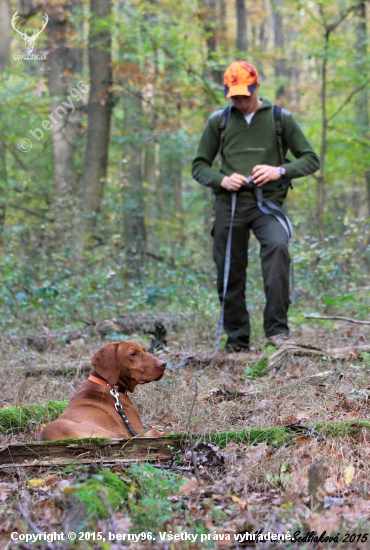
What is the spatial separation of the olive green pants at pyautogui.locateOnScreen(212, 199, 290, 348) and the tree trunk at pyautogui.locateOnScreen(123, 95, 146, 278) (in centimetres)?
513

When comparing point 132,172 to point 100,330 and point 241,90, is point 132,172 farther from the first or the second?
point 241,90

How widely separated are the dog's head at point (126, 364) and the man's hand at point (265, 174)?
2.16m

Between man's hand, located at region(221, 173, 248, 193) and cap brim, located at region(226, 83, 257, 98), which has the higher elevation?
cap brim, located at region(226, 83, 257, 98)

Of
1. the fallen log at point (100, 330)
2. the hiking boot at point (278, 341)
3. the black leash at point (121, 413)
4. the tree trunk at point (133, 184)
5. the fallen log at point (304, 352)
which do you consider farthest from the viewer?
the tree trunk at point (133, 184)

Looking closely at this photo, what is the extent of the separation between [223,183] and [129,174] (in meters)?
9.31


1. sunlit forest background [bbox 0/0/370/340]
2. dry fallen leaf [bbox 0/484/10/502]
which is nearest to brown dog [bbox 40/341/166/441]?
dry fallen leaf [bbox 0/484/10/502]

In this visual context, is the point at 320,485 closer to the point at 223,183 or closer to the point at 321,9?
the point at 223,183

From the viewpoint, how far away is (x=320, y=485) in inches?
102

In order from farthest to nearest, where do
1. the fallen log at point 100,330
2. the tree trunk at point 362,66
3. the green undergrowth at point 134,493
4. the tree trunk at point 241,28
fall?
1. the tree trunk at point 241,28
2. the tree trunk at point 362,66
3. the fallen log at point 100,330
4. the green undergrowth at point 134,493

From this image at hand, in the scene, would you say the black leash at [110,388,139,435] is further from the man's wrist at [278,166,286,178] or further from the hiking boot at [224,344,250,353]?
the man's wrist at [278,166,286,178]

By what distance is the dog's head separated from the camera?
4.18m

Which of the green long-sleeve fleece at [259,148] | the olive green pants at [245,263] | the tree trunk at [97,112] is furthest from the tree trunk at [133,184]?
the green long-sleeve fleece at [259,148]

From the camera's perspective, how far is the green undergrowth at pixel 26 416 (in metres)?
4.18

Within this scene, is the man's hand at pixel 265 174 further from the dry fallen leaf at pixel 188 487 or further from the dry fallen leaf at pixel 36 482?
the dry fallen leaf at pixel 36 482
